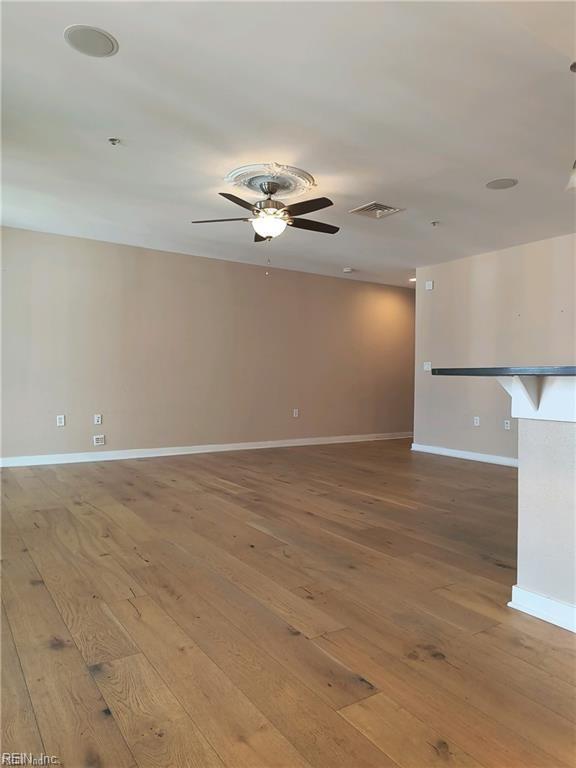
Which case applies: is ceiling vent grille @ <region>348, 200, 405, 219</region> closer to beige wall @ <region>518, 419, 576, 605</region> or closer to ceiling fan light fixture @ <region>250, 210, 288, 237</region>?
ceiling fan light fixture @ <region>250, 210, 288, 237</region>

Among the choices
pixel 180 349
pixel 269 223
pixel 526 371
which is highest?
pixel 269 223

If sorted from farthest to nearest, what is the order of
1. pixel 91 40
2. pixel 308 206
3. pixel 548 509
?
pixel 308 206 → pixel 91 40 → pixel 548 509

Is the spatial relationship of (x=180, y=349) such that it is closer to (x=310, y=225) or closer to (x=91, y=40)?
(x=310, y=225)

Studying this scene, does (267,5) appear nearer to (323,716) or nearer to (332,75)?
(332,75)

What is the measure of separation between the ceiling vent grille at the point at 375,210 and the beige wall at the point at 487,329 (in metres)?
2.03

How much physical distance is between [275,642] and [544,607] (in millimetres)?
1086

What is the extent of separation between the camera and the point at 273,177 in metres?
3.62

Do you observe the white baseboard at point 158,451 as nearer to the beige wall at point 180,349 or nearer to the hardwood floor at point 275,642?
the beige wall at point 180,349

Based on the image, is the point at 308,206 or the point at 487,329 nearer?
the point at 308,206

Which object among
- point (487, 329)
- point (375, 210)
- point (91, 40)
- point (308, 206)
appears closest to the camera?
point (91, 40)

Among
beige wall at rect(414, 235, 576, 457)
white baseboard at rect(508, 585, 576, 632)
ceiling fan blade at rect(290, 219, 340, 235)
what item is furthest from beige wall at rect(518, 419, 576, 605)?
beige wall at rect(414, 235, 576, 457)

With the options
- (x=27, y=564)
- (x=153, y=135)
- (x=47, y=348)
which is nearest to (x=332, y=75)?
(x=153, y=135)

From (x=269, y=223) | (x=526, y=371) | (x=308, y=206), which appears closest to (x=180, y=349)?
(x=269, y=223)

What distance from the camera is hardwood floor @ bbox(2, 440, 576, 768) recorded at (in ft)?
4.15
